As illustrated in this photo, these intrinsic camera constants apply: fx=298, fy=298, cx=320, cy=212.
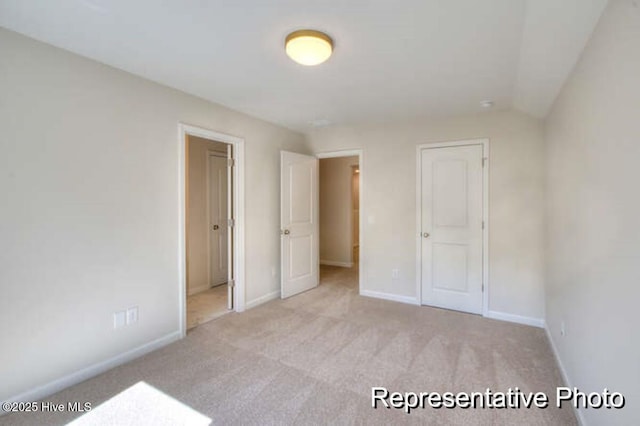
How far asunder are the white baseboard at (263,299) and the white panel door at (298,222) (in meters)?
0.12

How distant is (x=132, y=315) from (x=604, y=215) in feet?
11.0

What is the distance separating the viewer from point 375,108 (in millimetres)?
3502

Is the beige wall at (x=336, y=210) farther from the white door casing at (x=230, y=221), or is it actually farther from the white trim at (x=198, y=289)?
the white door casing at (x=230, y=221)

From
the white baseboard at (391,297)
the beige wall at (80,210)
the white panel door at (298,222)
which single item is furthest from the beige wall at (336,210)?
the beige wall at (80,210)

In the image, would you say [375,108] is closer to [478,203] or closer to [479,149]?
[479,149]

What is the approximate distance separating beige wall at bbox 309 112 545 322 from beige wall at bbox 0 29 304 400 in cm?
244

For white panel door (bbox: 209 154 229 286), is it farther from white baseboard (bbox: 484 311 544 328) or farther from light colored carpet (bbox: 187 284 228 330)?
white baseboard (bbox: 484 311 544 328)

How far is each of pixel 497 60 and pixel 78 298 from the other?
366 cm

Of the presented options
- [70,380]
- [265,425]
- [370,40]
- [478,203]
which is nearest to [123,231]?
[70,380]

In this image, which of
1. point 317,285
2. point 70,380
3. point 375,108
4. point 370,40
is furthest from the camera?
point 317,285

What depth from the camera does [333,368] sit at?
2424mm

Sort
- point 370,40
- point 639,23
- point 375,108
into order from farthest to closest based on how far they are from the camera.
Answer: point 375,108, point 370,40, point 639,23

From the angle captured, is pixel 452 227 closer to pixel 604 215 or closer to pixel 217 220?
pixel 604 215

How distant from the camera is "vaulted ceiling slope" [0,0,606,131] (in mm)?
1681
